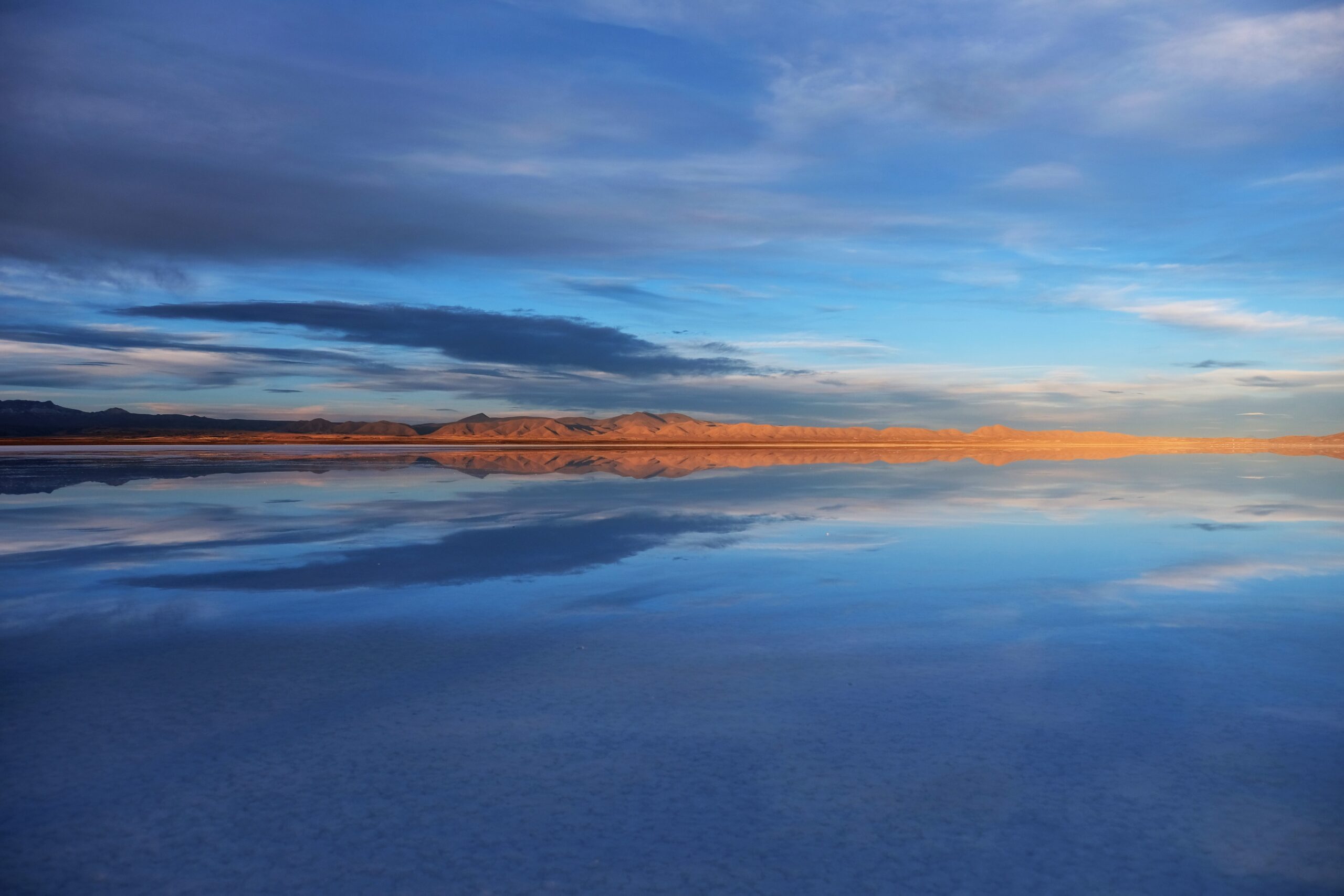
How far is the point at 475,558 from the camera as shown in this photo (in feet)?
36.5

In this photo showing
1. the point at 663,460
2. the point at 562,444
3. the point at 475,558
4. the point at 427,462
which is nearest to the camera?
the point at 475,558

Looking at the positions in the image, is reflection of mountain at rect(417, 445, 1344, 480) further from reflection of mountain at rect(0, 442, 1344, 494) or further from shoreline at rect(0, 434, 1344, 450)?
shoreline at rect(0, 434, 1344, 450)

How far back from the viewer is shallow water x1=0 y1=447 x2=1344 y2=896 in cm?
362

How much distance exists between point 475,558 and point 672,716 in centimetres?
633

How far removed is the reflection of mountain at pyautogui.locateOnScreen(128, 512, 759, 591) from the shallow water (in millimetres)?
108

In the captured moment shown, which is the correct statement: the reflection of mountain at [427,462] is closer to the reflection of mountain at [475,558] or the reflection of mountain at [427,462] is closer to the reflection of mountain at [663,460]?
the reflection of mountain at [663,460]

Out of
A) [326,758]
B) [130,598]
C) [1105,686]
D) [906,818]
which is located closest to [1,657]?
[130,598]

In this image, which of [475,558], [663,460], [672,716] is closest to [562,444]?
[663,460]

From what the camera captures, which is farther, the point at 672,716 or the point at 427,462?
the point at 427,462

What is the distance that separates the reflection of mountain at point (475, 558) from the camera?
Result: 962cm

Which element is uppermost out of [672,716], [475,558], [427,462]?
[427,462]

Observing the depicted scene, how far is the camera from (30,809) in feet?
13.3

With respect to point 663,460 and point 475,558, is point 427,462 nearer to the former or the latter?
point 663,460

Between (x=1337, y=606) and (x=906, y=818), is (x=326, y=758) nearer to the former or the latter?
(x=906, y=818)
